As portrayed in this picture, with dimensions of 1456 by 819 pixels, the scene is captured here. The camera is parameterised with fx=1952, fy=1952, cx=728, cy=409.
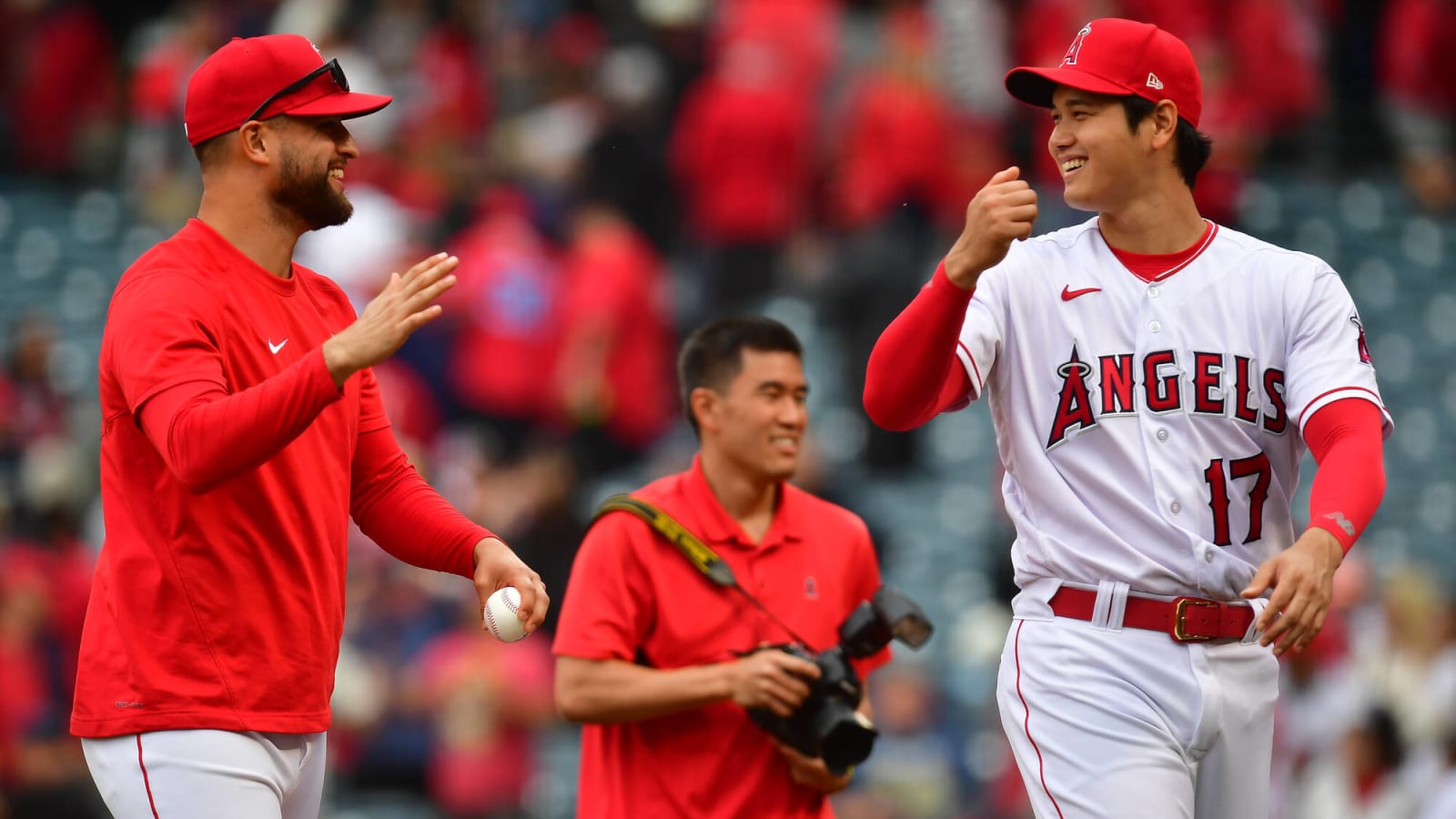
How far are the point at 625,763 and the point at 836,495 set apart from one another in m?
6.02

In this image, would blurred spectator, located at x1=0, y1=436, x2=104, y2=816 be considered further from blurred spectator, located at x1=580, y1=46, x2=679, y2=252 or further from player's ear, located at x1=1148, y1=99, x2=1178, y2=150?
player's ear, located at x1=1148, y1=99, x2=1178, y2=150

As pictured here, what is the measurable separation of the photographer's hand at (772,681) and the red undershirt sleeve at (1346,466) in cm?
156

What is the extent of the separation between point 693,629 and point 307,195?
1.78 meters

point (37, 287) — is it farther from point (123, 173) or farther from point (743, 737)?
point (743, 737)

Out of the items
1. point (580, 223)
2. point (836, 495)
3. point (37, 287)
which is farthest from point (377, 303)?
point (37, 287)

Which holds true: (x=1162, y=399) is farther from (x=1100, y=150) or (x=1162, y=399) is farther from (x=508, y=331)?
(x=508, y=331)

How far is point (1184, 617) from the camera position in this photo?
420 centimetres

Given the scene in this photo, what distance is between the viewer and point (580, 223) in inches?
481

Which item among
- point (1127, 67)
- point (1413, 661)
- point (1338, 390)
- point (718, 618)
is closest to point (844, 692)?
point (718, 618)

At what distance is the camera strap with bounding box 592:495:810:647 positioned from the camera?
541cm

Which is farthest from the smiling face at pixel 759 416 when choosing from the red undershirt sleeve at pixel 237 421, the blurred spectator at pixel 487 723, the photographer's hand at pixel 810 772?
the blurred spectator at pixel 487 723

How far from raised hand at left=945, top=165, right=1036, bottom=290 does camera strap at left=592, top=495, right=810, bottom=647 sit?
1618 mm

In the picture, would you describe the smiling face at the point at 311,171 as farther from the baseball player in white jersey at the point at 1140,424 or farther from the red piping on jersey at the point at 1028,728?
the red piping on jersey at the point at 1028,728

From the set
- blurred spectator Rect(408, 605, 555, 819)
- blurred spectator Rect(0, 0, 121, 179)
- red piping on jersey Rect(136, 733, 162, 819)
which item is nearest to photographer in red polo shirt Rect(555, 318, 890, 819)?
red piping on jersey Rect(136, 733, 162, 819)
